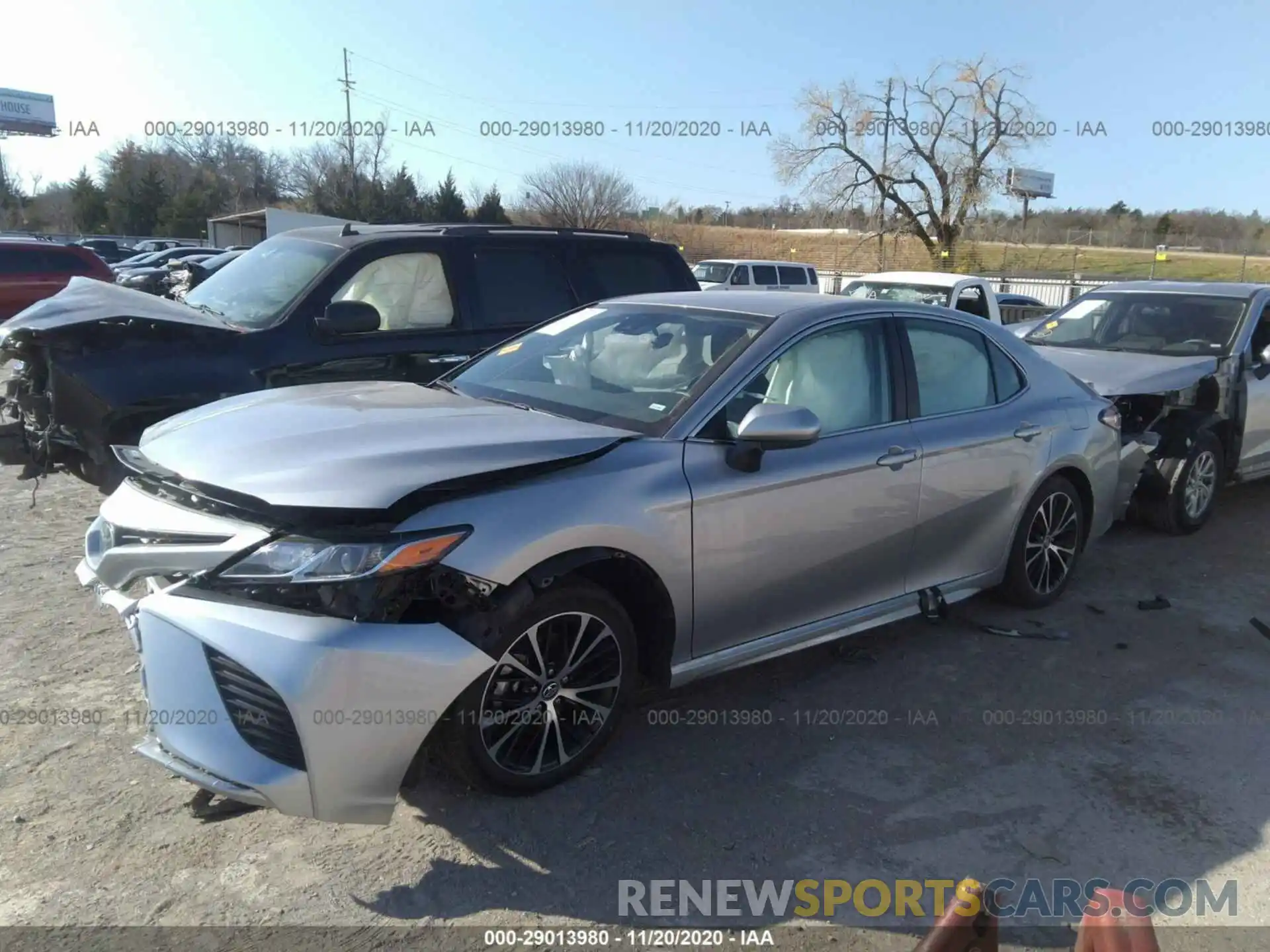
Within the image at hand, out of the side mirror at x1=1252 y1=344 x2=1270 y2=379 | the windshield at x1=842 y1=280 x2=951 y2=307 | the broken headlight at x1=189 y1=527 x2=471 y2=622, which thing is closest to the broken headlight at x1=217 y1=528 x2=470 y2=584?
the broken headlight at x1=189 y1=527 x2=471 y2=622

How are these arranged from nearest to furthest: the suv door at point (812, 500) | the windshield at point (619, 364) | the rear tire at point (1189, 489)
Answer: the suv door at point (812, 500), the windshield at point (619, 364), the rear tire at point (1189, 489)

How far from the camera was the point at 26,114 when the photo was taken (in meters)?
76.7

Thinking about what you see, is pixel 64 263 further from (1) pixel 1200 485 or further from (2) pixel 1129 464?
(1) pixel 1200 485

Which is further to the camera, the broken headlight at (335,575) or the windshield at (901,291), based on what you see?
the windshield at (901,291)

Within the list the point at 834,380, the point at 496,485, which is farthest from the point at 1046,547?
the point at 496,485

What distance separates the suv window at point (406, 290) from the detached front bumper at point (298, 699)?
136 inches

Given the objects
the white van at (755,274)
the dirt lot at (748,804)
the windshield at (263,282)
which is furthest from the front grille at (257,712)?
the white van at (755,274)

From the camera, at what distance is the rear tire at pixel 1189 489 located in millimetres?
6801

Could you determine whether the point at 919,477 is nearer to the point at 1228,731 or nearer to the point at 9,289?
the point at 1228,731

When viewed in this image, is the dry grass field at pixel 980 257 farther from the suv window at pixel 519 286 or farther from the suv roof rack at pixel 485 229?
the suv window at pixel 519 286

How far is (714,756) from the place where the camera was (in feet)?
12.2

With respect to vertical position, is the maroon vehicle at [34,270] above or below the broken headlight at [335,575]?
above

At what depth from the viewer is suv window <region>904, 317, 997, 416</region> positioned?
4.57 metres

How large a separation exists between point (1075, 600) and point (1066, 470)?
0.87 m
